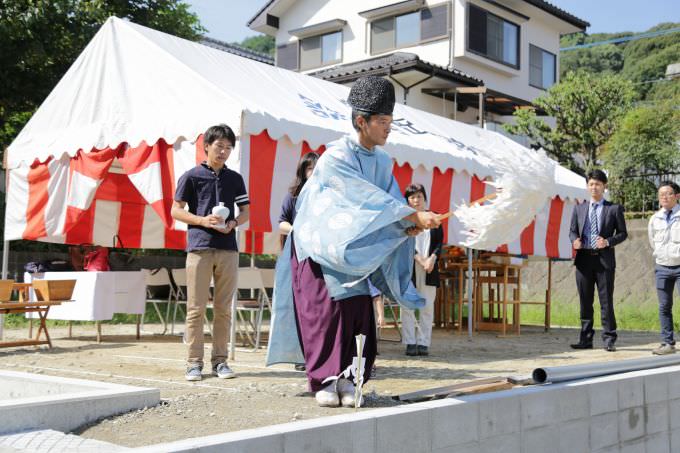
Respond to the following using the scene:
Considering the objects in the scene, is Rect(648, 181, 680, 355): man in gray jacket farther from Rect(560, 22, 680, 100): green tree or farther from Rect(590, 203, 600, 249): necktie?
Rect(560, 22, 680, 100): green tree

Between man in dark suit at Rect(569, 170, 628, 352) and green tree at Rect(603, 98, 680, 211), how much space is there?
9.59 metres

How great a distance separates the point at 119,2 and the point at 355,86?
11.0m

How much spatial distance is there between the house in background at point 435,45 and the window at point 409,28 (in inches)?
1.2

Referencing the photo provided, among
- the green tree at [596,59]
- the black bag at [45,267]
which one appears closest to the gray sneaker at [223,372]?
the black bag at [45,267]

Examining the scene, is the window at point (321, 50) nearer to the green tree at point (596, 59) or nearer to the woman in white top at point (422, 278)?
the green tree at point (596, 59)

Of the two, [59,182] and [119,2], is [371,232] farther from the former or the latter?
[119,2]

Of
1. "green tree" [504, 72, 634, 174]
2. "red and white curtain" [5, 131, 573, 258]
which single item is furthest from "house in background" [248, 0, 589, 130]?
"red and white curtain" [5, 131, 573, 258]

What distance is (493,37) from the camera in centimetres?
2319

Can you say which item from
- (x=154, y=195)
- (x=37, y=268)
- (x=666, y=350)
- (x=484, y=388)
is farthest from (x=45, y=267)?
(x=666, y=350)

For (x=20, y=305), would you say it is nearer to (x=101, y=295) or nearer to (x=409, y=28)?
(x=101, y=295)

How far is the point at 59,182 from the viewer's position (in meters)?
7.72

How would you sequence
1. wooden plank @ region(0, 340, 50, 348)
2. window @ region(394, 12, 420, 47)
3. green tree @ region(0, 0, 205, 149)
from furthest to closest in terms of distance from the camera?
window @ region(394, 12, 420, 47)
green tree @ region(0, 0, 205, 149)
wooden plank @ region(0, 340, 50, 348)

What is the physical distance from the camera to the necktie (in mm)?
7387

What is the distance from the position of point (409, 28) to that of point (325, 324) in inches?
816
